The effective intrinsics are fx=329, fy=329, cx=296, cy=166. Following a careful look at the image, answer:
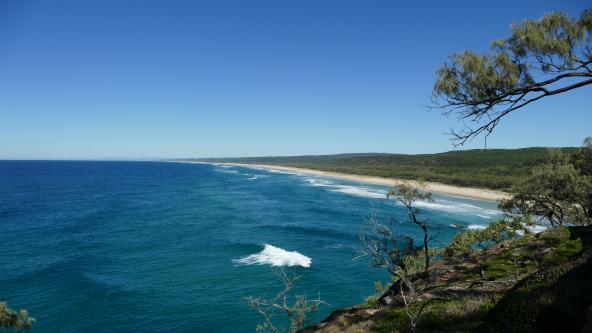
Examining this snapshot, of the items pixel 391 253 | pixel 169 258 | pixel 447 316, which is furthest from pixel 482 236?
pixel 169 258

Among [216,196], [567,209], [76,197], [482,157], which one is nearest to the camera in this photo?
[567,209]

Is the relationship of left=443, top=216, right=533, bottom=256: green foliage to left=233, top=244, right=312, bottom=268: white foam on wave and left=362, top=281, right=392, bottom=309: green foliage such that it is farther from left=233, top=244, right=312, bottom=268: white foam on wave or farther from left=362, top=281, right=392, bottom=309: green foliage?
left=233, top=244, right=312, bottom=268: white foam on wave

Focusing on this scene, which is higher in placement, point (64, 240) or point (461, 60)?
point (461, 60)

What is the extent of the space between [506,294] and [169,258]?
40138mm

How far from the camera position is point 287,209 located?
3088 inches

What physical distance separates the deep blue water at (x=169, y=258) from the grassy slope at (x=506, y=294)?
5.15 meters

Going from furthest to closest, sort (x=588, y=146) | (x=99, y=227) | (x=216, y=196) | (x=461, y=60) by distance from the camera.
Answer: (x=216, y=196)
(x=99, y=227)
(x=588, y=146)
(x=461, y=60)

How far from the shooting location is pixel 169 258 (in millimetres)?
42719

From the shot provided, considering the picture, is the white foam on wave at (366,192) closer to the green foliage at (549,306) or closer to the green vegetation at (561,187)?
the green vegetation at (561,187)

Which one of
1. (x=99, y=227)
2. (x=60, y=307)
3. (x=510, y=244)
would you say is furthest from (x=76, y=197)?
(x=510, y=244)

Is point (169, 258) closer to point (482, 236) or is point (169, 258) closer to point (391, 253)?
point (391, 253)

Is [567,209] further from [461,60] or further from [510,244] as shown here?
[461,60]

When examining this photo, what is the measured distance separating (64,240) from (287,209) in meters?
43.7

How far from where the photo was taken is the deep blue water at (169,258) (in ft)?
94.5
